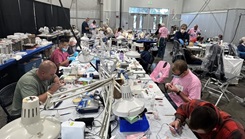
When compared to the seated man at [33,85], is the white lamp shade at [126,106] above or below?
above

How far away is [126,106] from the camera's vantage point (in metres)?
0.95

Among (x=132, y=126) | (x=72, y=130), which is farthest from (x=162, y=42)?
(x=72, y=130)

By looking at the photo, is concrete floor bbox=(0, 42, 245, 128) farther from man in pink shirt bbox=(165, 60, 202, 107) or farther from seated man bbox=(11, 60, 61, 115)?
man in pink shirt bbox=(165, 60, 202, 107)

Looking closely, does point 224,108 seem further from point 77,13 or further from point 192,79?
point 77,13

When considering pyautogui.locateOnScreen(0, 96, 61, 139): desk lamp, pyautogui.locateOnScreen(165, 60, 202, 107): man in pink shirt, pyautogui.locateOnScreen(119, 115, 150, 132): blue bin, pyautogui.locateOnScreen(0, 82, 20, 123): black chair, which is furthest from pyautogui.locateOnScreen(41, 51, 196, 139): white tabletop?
pyautogui.locateOnScreen(0, 96, 61, 139): desk lamp

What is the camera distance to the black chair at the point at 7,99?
5.83ft

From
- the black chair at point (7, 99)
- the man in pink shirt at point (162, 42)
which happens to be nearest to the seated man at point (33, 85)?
the black chair at point (7, 99)

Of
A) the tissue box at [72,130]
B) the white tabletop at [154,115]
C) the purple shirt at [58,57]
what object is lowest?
the white tabletop at [154,115]

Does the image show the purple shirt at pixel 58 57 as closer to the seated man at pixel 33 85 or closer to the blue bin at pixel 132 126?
the seated man at pixel 33 85

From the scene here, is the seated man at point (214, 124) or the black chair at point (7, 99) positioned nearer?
the seated man at point (214, 124)

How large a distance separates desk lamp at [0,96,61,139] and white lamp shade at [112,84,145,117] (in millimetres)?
351

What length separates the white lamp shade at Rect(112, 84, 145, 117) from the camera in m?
0.94

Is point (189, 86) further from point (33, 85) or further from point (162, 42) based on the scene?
point (162, 42)

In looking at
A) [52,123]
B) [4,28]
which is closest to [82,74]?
[52,123]
